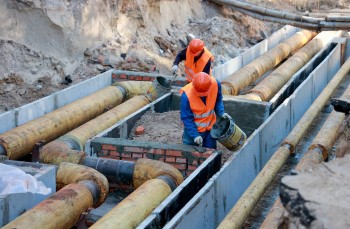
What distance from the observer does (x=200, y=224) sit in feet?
23.4

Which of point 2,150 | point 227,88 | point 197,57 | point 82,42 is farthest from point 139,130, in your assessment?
point 82,42

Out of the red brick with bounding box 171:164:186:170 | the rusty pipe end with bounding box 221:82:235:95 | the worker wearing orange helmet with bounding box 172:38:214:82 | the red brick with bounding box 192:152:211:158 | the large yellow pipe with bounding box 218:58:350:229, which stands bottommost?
the large yellow pipe with bounding box 218:58:350:229

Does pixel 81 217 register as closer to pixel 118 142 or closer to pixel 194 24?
pixel 118 142

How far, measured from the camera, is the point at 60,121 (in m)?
9.65

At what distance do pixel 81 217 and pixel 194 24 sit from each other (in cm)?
1190

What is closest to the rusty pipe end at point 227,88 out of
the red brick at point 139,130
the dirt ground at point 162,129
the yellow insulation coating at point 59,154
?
the dirt ground at point 162,129

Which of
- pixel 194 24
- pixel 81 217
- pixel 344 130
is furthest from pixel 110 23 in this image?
pixel 344 130

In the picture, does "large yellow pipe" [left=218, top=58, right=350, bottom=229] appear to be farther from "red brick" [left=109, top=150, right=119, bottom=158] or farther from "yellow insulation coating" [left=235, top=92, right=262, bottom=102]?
"red brick" [left=109, top=150, right=119, bottom=158]

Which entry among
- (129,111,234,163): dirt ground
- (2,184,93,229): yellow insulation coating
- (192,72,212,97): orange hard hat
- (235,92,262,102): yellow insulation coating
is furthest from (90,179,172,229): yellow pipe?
(235,92,262,102): yellow insulation coating

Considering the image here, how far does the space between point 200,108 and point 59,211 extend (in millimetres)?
2542

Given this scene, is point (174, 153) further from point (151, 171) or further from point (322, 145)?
point (322, 145)

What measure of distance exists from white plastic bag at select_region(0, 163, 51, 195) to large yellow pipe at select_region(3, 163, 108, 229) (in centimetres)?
17


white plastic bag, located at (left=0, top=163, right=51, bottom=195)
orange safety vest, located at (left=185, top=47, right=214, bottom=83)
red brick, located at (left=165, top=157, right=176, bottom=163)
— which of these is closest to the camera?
white plastic bag, located at (left=0, top=163, right=51, bottom=195)

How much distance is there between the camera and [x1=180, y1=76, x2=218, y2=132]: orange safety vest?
26.7 feet
